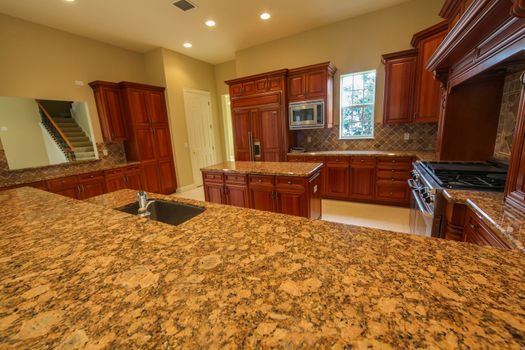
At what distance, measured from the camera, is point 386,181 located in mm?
3574

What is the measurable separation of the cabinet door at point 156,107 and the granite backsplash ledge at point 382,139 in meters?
3.03

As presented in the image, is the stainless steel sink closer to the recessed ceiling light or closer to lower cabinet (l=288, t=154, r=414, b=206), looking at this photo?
lower cabinet (l=288, t=154, r=414, b=206)

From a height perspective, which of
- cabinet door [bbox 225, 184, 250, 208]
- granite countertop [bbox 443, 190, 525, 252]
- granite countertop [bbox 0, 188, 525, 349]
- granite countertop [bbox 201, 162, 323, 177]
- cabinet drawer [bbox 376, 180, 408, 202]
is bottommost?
cabinet drawer [bbox 376, 180, 408, 202]

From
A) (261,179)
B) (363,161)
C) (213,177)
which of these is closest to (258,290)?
(261,179)

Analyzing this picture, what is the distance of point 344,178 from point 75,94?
200 inches

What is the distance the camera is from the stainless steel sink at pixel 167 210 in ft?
4.97

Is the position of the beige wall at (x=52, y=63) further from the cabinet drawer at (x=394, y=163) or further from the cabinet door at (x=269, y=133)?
the cabinet drawer at (x=394, y=163)

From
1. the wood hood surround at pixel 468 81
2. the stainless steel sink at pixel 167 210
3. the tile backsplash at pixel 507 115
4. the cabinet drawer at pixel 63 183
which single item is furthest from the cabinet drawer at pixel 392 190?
the cabinet drawer at pixel 63 183

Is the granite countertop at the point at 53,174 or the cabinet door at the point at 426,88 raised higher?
the cabinet door at the point at 426,88

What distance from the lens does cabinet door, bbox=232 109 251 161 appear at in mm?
4602

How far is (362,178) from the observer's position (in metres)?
3.74

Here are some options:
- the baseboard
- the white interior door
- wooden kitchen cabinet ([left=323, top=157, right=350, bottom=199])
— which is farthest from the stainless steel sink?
the white interior door

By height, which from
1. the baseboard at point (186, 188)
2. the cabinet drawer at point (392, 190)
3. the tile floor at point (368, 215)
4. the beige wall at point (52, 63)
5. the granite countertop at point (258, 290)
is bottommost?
the tile floor at point (368, 215)

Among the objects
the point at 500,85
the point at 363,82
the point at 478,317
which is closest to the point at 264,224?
the point at 478,317
